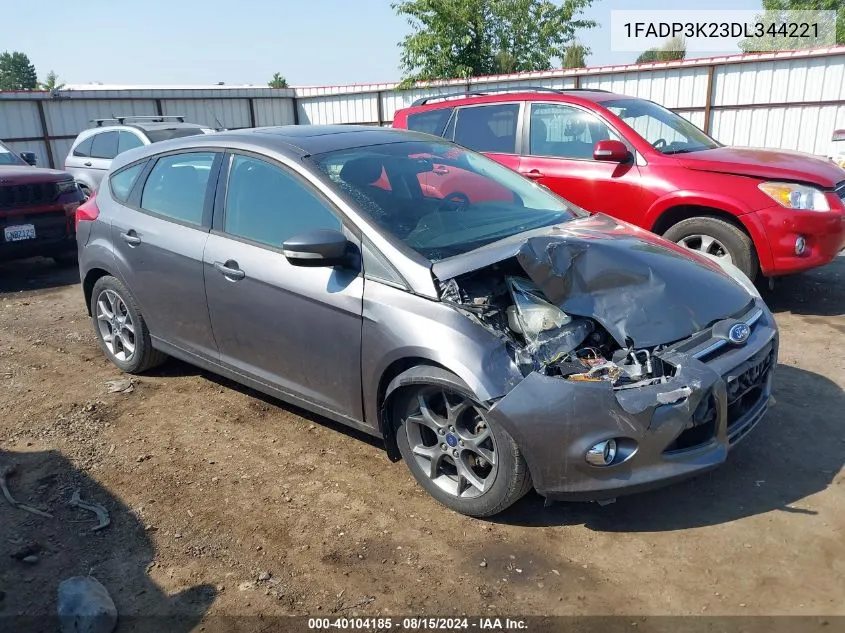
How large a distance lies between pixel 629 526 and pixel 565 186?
4002mm

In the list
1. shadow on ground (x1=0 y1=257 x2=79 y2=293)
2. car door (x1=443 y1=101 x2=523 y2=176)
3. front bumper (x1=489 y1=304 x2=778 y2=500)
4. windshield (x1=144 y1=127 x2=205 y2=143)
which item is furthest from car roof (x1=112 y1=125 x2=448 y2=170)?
windshield (x1=144 y1=127 x2=205 y2=143)

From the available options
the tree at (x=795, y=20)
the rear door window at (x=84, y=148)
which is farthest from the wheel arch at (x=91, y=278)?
the tree at (x=795, y=20)

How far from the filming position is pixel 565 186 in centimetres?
650

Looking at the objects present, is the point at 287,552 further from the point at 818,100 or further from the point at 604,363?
the point at 818,100

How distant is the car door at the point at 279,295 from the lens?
348 centimetres

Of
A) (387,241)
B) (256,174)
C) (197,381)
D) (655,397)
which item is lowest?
(197,381)

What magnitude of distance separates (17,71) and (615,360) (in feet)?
425

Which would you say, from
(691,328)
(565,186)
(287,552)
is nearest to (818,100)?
(565,186)

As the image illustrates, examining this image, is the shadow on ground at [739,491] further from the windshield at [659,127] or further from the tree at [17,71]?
the tree at [17,71]

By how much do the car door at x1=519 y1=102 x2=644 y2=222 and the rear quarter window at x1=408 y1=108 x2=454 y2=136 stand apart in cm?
101

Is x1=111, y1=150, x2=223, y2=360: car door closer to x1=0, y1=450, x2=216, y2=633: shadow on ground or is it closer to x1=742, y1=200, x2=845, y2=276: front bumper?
x1=0, y1=450, x2=216, y2=633: shadow on ground

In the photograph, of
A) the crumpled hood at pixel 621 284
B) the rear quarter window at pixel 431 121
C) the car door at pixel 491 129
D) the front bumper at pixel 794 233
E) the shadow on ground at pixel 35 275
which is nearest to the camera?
the crumpled hood at pixel 621 284

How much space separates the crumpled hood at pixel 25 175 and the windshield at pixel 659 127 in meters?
6.48

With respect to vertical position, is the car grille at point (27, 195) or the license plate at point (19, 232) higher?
the car grille at point (27, 195)
